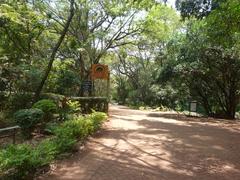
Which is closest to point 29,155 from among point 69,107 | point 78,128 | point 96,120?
point 78,128

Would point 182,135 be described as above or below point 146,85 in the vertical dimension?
below

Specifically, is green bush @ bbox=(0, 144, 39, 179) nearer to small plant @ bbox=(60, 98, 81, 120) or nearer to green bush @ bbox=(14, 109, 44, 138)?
green bush @ bbox=(14, 109, 44, 138)

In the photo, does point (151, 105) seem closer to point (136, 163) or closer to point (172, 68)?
point (172, 68)

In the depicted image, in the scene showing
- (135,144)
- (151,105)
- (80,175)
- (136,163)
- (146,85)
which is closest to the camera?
(80,175)

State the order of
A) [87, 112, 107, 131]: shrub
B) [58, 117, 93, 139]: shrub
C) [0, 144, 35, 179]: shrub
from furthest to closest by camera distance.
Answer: [87, 112, 107, 131]: shrub → [58, 117, 93, 139]: shrub → [0, 144, 35, 179]: shrub

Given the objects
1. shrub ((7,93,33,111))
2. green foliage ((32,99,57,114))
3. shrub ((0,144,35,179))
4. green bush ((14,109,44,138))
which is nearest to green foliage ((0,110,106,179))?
shrub ((0,144,35,179))

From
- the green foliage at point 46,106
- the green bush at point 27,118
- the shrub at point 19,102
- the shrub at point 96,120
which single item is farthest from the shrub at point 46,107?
the shrub at point 19,102

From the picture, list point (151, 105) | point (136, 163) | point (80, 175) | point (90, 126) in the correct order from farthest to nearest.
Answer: point (151, 105)
point (90, 126)
point (136, 163)
point (80, 175)

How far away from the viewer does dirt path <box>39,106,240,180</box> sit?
6199 mm

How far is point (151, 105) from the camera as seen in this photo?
35.8 meters

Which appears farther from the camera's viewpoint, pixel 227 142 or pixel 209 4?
pixel 209 4

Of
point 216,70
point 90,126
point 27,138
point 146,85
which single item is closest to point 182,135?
point 90,126

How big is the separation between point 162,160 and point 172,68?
14.8 meters

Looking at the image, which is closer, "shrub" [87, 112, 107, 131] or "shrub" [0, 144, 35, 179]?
"shrub" [0, 144, 35, 179]
